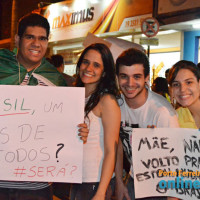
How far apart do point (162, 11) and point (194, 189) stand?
6068 millimetres

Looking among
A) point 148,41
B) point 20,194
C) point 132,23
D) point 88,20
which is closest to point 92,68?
point 20,194

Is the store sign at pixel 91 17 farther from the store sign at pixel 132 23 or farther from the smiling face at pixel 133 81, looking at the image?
the smiling face at pixel 133 81

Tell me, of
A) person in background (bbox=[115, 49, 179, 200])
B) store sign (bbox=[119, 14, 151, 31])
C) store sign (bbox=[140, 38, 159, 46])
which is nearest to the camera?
person in background (bbox=[115, 49, 179, 200])

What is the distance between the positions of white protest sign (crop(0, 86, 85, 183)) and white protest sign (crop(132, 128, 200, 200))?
16.1 inches

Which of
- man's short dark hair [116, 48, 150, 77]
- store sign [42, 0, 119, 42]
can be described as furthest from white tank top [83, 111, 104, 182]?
store sign [42, 0, 119, 42]

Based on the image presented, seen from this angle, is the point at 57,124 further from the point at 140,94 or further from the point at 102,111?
the point at 140,94

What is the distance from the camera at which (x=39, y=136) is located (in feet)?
7.57

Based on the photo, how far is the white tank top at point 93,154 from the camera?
237cm

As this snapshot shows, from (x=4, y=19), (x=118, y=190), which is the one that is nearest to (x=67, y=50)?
(x=118, y=190)

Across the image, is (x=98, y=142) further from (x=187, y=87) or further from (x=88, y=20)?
(x=88, y=20)

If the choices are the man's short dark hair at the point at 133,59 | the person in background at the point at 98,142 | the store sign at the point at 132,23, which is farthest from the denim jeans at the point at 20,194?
the store sign at the point at 132,23

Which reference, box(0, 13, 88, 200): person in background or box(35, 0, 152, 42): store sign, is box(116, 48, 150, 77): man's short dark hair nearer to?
box(0, 13, 88, 200): person in background

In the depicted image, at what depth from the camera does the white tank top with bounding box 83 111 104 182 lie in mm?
2367

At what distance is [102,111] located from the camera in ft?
Answer: 7.79
